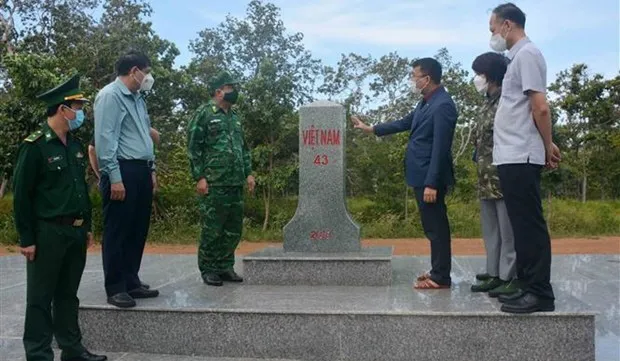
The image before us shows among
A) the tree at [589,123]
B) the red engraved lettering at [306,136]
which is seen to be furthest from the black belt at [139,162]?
the tree at [589,123]

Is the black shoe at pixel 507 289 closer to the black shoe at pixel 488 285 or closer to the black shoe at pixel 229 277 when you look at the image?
the black shoe at pixel 488 285

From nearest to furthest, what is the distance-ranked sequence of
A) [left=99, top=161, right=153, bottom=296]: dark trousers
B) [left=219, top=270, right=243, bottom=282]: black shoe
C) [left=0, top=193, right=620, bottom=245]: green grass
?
[left=99, top=161, right=153, bottom=296]: dark trousers → [left=219, top=270, right=243, bottom=282]: black shoe → [left=0, top=193, right=620, bottom=245]: green grass

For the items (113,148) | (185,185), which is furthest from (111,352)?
(185,185)

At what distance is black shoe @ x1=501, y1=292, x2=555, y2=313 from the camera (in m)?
3.33

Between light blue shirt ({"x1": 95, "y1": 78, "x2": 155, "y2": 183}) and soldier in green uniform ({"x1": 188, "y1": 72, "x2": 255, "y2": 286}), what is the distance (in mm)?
564

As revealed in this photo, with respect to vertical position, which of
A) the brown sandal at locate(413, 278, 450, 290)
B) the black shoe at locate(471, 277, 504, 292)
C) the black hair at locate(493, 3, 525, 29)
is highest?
the black hair at locate(493, 3, 525, 29)

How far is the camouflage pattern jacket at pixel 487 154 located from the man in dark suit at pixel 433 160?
7.8 inches

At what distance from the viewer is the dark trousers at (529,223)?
3299 mm

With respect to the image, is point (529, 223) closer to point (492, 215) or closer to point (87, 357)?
point (492, 215)

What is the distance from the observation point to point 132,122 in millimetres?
3977

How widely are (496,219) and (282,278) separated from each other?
1682 mm

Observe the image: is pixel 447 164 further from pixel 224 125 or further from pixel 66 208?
pixel 66 208

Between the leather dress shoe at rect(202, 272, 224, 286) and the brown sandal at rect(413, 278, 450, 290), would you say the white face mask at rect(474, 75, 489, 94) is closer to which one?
the brown sandal at rect(413, 278, 450, 290)

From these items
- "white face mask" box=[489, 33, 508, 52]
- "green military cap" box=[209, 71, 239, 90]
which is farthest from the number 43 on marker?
"white face mask" box=[489, 33, 508, 52]
